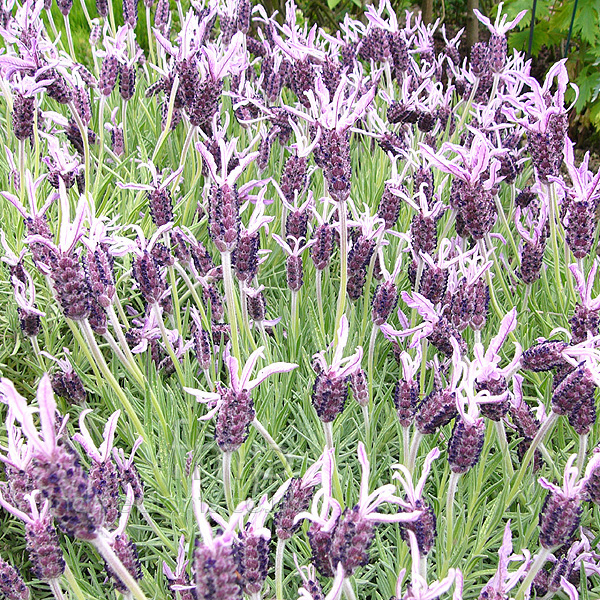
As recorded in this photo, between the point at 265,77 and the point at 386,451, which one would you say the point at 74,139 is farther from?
the point at 386,451

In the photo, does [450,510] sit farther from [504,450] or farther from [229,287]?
[229,287]

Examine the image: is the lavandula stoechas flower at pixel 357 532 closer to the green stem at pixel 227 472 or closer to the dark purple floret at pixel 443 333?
the green stem at pixel 227 472

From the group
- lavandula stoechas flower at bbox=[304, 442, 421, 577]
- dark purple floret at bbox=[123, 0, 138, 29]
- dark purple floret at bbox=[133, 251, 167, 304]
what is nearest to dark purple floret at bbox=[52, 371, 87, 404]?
dark purple floret at bbox=[133, 251, 167, 304]

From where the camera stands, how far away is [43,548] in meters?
0.95

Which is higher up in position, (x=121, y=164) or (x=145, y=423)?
(x=121, y=164)

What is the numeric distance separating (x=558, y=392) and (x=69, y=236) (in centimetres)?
89

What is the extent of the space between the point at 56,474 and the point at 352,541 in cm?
37

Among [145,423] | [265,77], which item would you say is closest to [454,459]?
[145,423]

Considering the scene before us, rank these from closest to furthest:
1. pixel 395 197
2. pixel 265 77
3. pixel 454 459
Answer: pixel 454 459
pixel 395 197
pixel 265 77

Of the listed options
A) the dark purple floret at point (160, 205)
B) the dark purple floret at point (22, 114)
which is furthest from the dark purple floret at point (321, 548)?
the dark purple floret at point (22, 114)

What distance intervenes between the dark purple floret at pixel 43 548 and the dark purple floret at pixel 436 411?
0.64 m

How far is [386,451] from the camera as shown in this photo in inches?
69.1

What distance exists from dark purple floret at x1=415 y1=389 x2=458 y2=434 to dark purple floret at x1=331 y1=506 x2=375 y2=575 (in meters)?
0.36

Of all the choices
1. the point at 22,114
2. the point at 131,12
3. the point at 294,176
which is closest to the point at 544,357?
the point at 294,176
